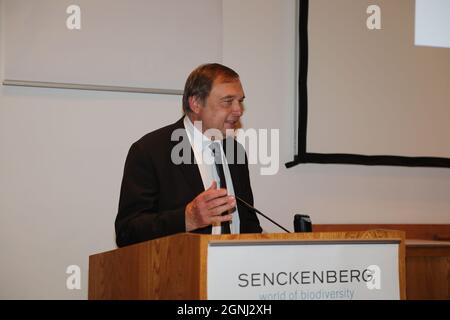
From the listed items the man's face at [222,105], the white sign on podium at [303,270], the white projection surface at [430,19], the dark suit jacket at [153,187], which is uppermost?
the white projection surface at [430,19]

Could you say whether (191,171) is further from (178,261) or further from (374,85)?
(374,85)

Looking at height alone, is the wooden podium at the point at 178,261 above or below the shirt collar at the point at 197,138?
below

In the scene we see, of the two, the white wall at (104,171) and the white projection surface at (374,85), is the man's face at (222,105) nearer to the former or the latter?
the white wall at (104,171)

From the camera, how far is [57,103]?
12.3ft

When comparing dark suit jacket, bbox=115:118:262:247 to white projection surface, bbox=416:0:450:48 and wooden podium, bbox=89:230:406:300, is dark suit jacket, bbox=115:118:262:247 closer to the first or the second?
wooden podium, bbox=89:230:406:300

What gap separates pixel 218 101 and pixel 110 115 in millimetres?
1141

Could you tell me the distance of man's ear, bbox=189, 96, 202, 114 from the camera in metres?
3.00

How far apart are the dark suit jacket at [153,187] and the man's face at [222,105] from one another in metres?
0.15

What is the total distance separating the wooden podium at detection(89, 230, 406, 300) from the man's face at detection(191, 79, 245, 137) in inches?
35.0

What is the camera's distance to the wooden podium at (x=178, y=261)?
184 centimetres

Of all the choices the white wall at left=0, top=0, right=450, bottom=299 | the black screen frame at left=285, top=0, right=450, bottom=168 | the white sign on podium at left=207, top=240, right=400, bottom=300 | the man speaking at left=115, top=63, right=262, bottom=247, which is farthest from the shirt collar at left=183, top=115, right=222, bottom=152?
the black screen frame at left=285, top=0, right=450, bottom=168

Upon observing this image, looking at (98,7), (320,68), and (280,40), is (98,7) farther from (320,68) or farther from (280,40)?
(320,68)

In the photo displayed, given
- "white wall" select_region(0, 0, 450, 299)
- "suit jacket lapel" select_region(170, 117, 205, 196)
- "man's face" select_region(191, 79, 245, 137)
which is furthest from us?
"white wall" select_region(0, 0, 450, 299)

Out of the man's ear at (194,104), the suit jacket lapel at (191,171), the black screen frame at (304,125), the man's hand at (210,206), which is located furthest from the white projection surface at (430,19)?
the man's hand at (210,206)
